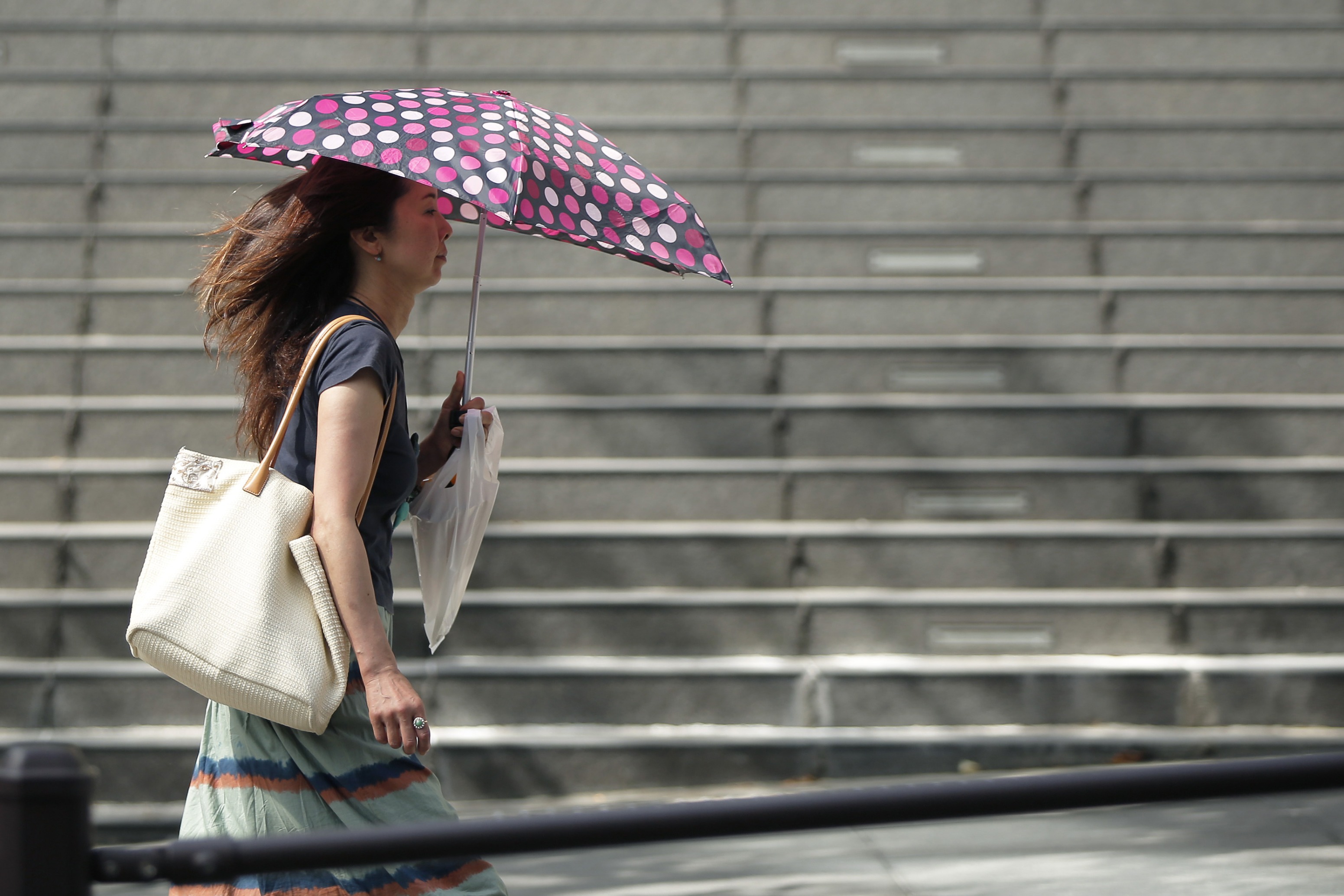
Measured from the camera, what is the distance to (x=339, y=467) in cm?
204

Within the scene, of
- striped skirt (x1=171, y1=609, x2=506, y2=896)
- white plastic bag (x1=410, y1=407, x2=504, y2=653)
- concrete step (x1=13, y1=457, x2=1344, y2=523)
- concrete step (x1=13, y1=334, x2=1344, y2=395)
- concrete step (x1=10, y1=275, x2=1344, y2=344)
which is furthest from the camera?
concrete step (x1=10, y1=275, x2=1344, y2=344)

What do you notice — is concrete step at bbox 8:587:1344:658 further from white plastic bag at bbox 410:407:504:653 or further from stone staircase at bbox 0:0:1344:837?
white plastic bag at bbox 410:407:504:653

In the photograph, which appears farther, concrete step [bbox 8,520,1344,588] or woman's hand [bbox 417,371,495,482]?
concrete step [bbox 8,520,1344,588]

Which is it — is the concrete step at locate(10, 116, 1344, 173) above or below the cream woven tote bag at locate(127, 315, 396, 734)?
above

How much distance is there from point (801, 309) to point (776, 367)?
0.44 metres

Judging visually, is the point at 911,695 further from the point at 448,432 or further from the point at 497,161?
the point at 497,161

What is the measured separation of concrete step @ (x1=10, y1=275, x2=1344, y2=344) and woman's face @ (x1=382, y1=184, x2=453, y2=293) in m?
3.92

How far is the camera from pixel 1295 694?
15.7ft

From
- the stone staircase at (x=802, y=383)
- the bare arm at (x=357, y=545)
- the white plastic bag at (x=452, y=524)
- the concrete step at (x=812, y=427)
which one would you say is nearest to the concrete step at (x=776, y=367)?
the stone staircase at (x=802, y=383)

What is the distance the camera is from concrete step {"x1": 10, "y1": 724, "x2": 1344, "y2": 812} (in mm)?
4539

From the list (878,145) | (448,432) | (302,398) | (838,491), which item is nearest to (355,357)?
(302,398)

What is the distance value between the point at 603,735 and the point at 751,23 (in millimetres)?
4580

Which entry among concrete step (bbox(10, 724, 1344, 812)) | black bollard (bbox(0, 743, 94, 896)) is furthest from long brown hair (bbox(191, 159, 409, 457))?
concrete step (bbox(10, 724, 1344, 812))

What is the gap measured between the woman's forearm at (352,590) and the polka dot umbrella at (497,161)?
0.55 meters
